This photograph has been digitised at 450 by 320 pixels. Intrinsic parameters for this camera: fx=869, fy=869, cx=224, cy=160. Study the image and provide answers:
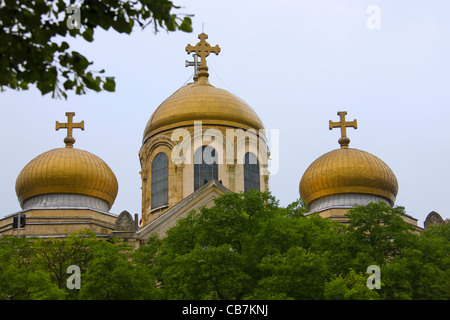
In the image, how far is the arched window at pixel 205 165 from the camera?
119ft

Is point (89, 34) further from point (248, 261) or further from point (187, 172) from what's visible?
point (187, 172)

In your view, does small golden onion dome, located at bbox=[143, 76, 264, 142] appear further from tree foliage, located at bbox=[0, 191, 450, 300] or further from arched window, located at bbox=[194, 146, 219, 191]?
tree foliage, located at bbox=[0, 191, 450, 300]

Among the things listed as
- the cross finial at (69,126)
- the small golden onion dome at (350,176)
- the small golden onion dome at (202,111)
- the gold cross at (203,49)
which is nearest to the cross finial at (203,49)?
the gold cross at (203,49)

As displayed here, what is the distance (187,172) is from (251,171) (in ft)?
9.43

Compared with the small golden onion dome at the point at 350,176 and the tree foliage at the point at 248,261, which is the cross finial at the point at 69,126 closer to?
the small golden onion dome at the point at 350,176

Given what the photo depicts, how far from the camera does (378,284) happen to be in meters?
22.8

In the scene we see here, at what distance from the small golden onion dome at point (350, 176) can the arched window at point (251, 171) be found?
101 inches

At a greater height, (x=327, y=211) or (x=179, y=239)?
(x=327, y=211)

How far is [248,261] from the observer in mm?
23516

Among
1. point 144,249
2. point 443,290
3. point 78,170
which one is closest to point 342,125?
point 78,170

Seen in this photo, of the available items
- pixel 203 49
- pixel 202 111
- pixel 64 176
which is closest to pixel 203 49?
pixel 203 49
